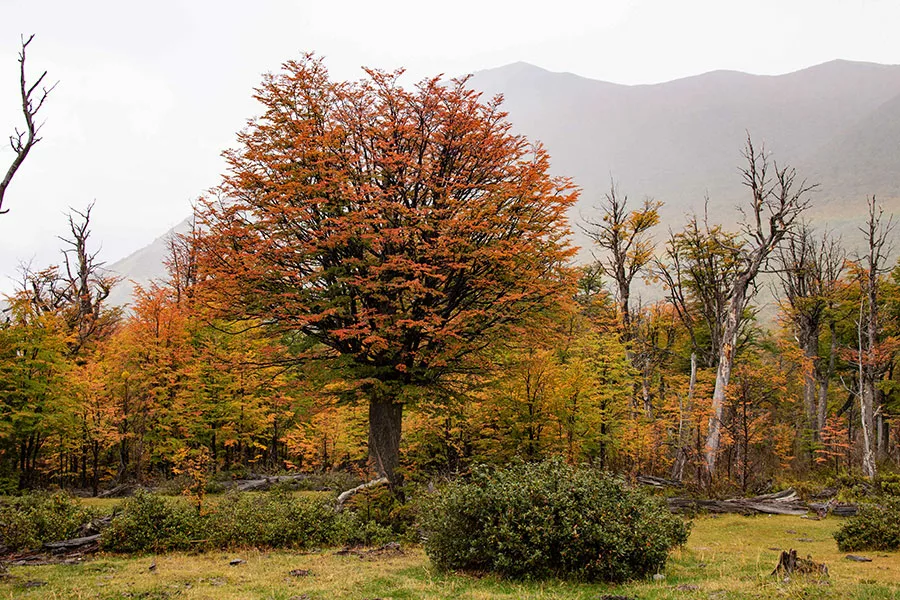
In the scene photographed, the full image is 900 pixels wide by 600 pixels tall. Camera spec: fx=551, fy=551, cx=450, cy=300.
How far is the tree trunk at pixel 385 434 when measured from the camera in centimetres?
1588

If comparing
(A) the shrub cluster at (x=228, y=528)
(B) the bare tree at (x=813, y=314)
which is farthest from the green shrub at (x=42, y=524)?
(B) the bare tree at (x=813, y=314)

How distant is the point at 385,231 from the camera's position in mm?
13734

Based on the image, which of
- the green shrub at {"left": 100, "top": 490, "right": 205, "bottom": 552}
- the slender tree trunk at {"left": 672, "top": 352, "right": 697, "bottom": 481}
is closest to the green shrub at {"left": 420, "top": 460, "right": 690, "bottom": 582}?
the green shrub at {"left": 100, "top": 490, "right": 205, "bottom": 552}

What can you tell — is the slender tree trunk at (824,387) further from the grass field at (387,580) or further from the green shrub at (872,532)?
the grass field at (387,580)

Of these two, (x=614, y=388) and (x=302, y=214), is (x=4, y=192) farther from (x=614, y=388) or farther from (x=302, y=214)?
(x=614, y=388)

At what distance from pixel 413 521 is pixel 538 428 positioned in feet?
23.0

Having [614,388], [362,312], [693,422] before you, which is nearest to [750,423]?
[693,422]

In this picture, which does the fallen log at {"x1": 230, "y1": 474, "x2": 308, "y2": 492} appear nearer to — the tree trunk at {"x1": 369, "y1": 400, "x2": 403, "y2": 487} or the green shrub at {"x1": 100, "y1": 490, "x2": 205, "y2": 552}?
the tree trunk at {"x1": 369, "y1": 400, "x2": 403, "y2": 487}

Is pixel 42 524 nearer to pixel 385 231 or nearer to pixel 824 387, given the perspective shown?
pixel 385 231

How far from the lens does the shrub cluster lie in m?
11.2

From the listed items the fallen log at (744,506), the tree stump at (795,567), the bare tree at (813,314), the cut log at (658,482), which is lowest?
the cut log at (658,482)

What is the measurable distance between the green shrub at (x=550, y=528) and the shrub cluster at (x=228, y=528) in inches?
155

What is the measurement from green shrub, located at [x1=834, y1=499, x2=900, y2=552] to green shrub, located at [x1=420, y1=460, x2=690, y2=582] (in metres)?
4.95

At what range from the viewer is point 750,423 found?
2228 centimetres
